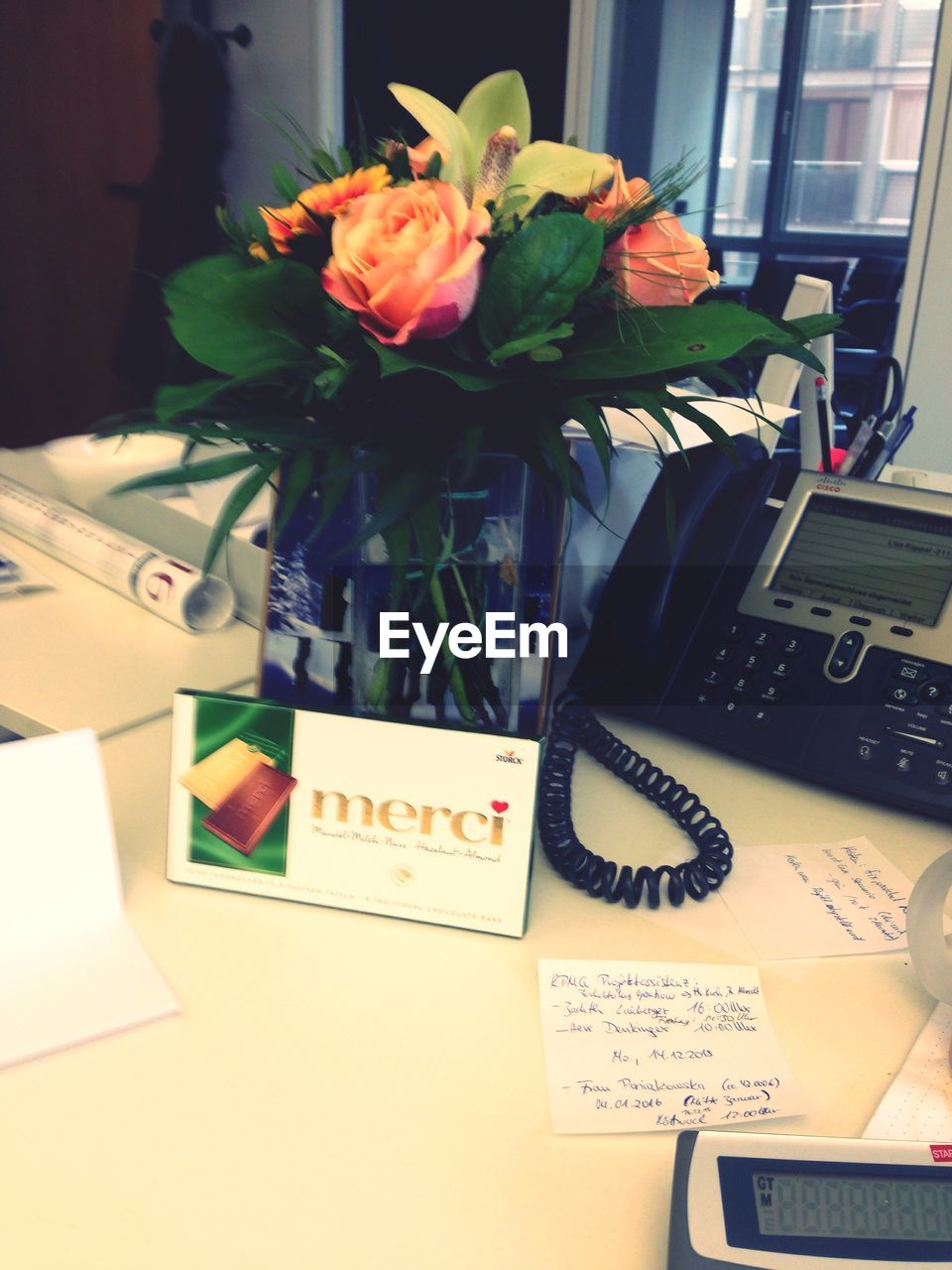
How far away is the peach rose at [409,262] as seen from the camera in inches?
22.8

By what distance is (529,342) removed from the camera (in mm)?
584

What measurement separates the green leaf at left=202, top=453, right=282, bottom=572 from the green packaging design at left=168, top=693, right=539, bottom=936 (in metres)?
0.10

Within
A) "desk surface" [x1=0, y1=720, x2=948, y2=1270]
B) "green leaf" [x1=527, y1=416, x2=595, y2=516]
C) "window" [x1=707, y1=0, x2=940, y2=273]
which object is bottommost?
"desk surface" [x1=0, y1=720, x2=948, y2=1270]

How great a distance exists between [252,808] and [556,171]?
0.43 metres

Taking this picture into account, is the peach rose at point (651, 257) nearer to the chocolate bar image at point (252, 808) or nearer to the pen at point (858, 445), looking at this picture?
the chocolate bar image at point (252, 808)

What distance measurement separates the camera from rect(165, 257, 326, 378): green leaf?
25.0 inches

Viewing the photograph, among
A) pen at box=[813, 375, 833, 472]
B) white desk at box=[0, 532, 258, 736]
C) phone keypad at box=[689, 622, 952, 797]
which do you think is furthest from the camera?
pen at box=[813, 375, 833, 472]

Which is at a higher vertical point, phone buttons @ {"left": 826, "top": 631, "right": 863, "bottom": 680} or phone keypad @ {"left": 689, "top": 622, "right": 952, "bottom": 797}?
phone buttons @ {"left": 826, "top": 631, "right": 863, "bottom": 680}

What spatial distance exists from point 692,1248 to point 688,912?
28 cm

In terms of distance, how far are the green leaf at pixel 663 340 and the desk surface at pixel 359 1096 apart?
329 millimetres

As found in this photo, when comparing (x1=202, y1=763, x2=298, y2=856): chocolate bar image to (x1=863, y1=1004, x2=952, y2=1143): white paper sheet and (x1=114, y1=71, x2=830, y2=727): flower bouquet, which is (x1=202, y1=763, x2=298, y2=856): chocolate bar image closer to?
(x1=114, y1=71, x2=830, y2=727): flower bouquet

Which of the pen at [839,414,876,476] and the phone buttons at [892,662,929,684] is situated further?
the pen at [839,414,876,476]

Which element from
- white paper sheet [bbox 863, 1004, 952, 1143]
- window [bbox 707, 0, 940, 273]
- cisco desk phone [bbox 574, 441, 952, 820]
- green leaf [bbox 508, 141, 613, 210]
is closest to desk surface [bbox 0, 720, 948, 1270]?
white paper sheet [bbox 863, 1004, 952, 1143]

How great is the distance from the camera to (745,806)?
2.65ft
